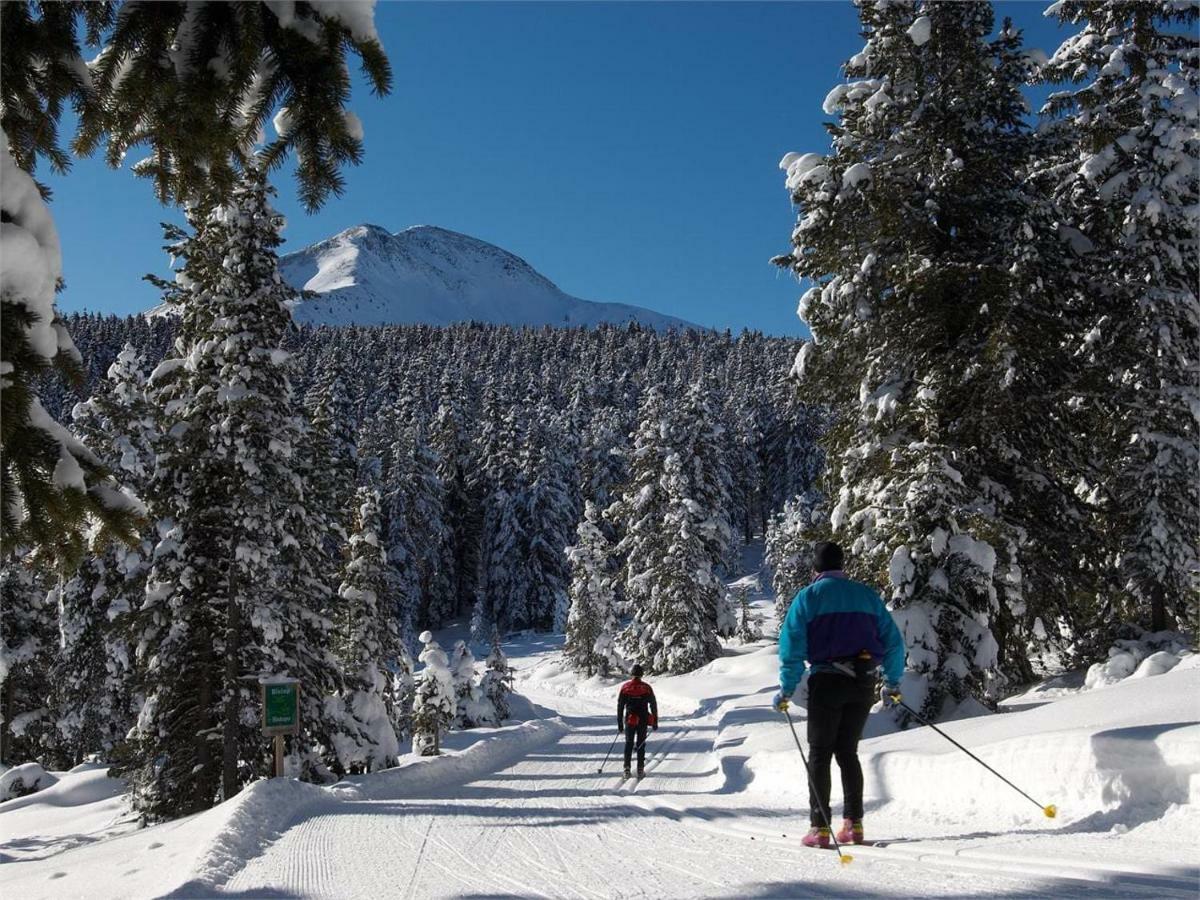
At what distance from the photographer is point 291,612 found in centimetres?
1645

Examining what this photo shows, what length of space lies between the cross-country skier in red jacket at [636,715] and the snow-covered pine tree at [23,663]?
2284 centimetres

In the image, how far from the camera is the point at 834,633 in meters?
5.57

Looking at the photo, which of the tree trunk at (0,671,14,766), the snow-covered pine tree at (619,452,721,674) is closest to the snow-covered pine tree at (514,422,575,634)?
the snow-covered pine tree at (619,452,721,674)

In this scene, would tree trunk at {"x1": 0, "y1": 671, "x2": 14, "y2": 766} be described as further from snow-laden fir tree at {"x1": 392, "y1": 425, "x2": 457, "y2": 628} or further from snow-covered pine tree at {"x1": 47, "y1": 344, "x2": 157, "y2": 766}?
snow-laden fir tree at {"x1": 392, "y1": 425, "x2": 457, "y2": 628}

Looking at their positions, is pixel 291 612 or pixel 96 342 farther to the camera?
pixel 96 342

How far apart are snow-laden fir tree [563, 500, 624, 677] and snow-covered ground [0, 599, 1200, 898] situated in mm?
32885

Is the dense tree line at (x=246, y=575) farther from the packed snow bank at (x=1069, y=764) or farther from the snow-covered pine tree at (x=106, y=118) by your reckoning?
the packed snow bank at (x=1069, y=764)

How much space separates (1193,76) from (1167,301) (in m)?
4.37

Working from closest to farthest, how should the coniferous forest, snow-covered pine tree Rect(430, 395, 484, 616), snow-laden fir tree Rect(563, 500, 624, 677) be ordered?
1. the coniferous forest
2. snow-laden fir tree Rect(563, 500, 624, 677)
3. snow-covered pine tree Rect(430, 395, 484, 616)

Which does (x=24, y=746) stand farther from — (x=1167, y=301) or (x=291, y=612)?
(x=1167, y=301)

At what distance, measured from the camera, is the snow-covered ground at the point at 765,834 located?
452cm

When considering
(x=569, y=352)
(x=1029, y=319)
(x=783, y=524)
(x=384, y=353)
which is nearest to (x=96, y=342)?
(x=384, y=353)

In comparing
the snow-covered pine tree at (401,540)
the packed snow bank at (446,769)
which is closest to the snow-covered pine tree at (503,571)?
the snow-covered pine tree at (401,540)

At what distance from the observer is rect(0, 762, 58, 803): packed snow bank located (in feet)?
83.0
